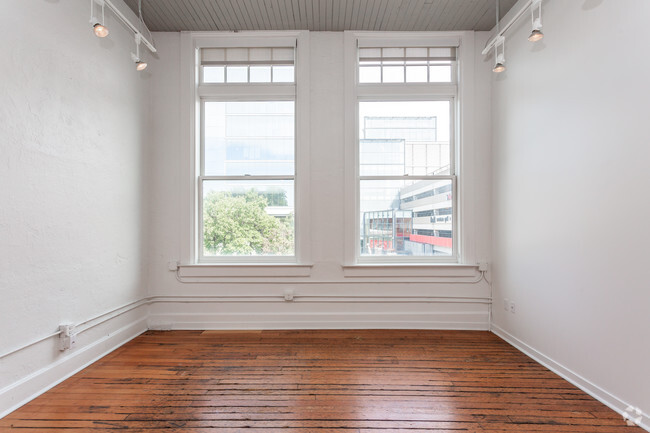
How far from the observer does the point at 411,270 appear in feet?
10.7

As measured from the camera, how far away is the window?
3363 mm

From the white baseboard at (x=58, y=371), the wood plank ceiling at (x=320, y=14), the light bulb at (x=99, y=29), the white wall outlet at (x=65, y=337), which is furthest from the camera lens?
the wood plank ceiling at (x=320, y=14)

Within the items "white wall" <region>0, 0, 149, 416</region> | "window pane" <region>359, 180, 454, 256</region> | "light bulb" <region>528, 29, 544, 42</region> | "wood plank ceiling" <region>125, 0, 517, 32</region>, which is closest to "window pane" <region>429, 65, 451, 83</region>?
"wood plank ceiling" <region>125, 0, 517, 32</region>

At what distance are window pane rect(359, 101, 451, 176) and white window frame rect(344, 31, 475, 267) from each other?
0.07 m

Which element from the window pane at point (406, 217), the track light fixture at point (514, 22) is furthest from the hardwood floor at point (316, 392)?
the track light fixture at point (514, 22)

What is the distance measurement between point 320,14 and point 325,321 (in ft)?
10.2

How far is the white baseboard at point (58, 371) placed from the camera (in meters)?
1.84

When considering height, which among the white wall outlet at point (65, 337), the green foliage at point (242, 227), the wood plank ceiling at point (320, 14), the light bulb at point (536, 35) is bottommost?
the white wall outlet at point (65, 337)

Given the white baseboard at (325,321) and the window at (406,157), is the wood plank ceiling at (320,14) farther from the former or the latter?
the white baseboard at (325,321)

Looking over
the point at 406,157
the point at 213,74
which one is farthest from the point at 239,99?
the point at 406,157

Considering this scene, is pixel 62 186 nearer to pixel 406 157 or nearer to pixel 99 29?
pixel 99 29

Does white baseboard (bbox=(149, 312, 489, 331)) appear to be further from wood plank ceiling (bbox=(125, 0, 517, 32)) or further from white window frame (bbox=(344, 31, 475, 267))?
wood plank ceiling (bbox=(125, 0, 517, 32))

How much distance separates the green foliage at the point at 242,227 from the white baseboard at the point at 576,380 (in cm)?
237

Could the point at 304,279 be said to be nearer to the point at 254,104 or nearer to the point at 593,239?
the point at 254,104
